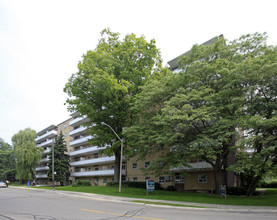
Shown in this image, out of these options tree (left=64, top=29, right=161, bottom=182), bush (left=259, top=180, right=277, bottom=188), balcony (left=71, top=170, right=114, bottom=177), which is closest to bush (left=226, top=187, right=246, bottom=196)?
tree (left=64, top=29, right=161, bottom=182)

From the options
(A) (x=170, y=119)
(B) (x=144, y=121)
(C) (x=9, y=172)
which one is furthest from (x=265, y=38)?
(C) (x=9, y=172)

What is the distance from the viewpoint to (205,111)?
16.1m

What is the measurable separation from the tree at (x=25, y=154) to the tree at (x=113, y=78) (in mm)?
32333

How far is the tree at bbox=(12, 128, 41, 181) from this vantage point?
51375mm

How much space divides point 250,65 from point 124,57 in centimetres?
1408

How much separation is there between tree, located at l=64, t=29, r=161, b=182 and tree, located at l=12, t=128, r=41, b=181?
32.3m

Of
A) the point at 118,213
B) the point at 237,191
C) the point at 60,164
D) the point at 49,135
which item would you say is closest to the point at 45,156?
the point at 49,135

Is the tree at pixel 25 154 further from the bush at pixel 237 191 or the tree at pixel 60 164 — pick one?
the bush at pixel 237 191

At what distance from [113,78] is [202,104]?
10.5 meters

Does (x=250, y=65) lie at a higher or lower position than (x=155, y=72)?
lower

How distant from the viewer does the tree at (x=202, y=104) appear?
15.8m

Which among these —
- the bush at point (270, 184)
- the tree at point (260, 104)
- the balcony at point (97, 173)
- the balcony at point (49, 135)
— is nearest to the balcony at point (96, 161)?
the balcony at point (97, 173)

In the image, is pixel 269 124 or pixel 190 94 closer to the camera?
pixel 269 124

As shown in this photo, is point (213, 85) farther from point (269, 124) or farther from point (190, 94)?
point (269, 124)
